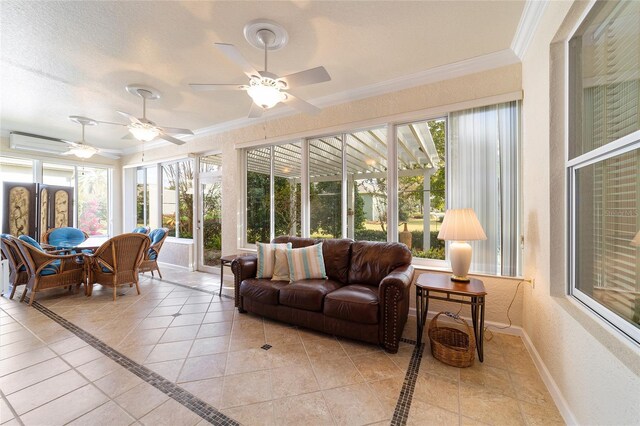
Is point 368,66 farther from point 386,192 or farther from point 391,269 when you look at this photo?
point 391,269

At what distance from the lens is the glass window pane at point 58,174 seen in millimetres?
5688

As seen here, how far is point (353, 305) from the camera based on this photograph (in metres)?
2.31

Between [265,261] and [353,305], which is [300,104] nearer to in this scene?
[265,261]

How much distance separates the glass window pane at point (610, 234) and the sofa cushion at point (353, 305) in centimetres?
141

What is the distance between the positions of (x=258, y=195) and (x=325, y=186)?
144cm

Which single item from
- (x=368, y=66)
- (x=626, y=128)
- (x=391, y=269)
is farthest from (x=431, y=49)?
(x=391, y=269)

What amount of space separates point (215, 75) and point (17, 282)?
13.2 ft

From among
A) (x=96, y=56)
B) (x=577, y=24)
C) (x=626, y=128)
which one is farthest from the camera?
(x=96, y=56)

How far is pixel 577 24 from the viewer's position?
160cm

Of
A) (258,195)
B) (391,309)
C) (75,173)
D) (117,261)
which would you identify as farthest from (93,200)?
(391,309)

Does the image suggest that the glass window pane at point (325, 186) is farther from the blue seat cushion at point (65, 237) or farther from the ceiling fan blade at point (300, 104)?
the blue seat cushion at point (65, 237)

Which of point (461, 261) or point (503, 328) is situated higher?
point (461, 261)

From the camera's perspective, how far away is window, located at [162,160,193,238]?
566 centimetres

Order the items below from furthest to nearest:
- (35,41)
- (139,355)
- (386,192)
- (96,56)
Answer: (386,192) < (96,56) < (35,41) < (139,355)
